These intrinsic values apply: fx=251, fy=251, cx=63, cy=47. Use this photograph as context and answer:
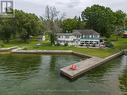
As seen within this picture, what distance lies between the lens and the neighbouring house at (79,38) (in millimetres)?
80938

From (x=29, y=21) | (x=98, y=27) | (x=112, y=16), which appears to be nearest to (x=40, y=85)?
(x=29, y=21)

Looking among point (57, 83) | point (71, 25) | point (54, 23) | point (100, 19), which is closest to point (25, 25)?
point (54, 23)

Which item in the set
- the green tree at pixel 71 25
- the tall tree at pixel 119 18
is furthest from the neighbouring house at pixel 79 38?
the tall tree at pixel 119 18

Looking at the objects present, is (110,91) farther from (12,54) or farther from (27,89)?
(12,54)

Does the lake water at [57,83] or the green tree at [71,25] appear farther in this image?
the green tree at [71,25]

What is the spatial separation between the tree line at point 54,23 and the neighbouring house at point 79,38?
3518 millimetres

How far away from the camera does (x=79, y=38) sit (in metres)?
82.1

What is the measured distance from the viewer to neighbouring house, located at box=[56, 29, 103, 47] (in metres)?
80.9

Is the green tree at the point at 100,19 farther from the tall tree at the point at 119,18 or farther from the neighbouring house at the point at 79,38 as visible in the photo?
the neighbouring house at the point at 79,38

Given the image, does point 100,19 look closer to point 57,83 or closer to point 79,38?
point 79,38

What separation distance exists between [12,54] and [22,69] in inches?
861

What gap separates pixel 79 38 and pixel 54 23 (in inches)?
419

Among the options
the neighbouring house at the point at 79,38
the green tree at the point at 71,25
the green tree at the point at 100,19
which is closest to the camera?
the neighbouring house at the point at 79,38

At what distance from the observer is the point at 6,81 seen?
3173cm
